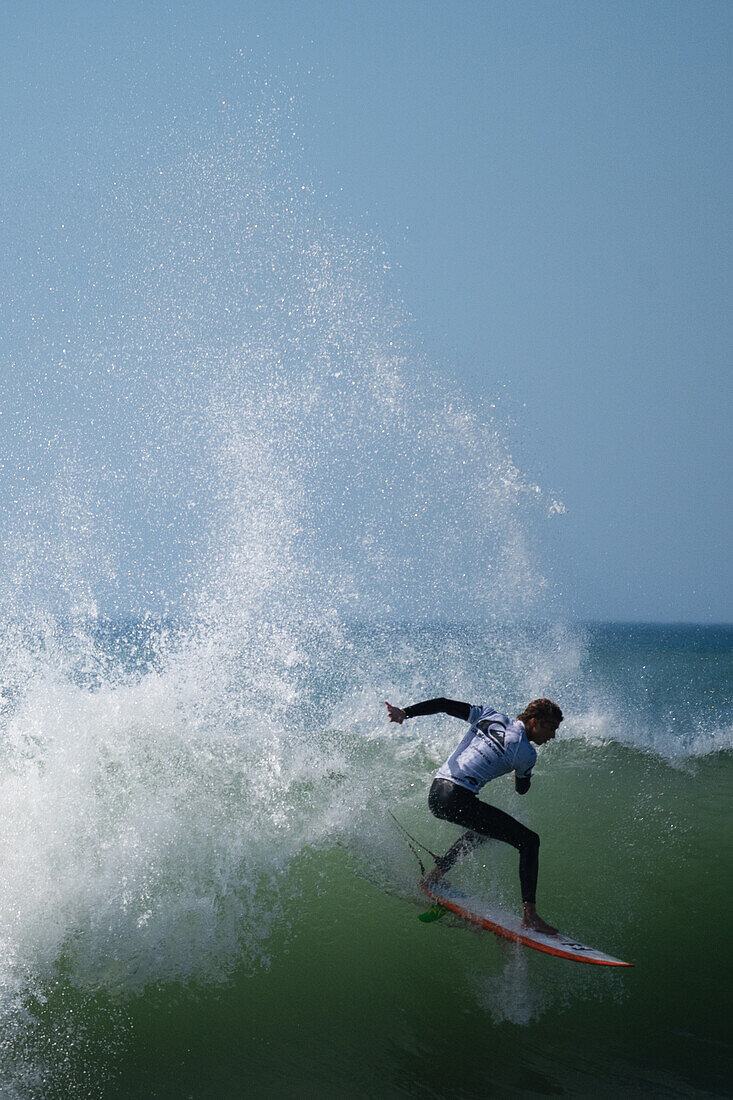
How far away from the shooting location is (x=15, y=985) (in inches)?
184

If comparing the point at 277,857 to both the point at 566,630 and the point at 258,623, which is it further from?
the point at 566,630

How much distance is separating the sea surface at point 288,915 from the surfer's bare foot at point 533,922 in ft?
0.79

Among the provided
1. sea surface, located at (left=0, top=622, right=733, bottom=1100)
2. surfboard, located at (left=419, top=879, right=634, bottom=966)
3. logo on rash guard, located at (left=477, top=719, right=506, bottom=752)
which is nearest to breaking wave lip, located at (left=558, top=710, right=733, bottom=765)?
sea surface, located at (left=0, top=622, right=733, bottom=1100)

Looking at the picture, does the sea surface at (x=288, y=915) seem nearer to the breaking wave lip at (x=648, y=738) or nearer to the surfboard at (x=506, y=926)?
the surfboard at (x=506, y=926)

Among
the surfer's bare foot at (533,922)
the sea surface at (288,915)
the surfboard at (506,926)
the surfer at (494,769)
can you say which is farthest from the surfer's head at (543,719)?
the sea surface at (288,915)

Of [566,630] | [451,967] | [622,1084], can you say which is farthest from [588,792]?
[566,630]

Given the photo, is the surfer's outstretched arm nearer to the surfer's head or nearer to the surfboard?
the surfer's head

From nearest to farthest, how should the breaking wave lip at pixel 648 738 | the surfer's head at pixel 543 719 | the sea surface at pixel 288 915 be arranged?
the sea surface at pixel 288 915 → the surfer's head at pixel 543 719 → the breaking wave lip at pixel 648 738

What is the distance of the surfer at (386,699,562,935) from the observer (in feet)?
17.0

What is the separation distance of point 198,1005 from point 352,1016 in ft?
3.31

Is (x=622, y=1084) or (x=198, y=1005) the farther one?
(x=198, y=1005)

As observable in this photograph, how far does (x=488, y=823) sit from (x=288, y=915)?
1.83 m

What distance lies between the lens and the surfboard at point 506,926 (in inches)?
190

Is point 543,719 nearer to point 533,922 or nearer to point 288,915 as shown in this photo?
point 533,922
